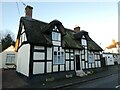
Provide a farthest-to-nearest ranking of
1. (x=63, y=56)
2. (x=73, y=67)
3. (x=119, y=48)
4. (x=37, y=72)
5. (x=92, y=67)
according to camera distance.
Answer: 1. (x=119, y=48)
2. (x=92, y=67)
3. (x=73, y=67)
4. (x=63, y=56)
5. (x=37, y=72)

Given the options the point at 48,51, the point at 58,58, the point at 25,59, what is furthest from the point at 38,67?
the point at 58,58

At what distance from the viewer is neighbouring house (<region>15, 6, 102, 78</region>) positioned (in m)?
12.6

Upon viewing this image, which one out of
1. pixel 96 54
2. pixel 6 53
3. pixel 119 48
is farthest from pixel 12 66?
pixel 119 48

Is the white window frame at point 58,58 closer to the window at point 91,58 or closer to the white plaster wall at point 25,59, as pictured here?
the white plaster wall at point 25,59

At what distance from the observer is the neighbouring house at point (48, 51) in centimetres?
1255

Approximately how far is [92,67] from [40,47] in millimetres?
9899

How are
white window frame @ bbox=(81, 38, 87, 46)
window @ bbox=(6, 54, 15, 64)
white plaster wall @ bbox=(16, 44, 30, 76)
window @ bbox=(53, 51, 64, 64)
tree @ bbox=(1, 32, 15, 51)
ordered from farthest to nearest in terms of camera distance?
1. tree @ bbox=(1, 32, 15, 51)
2. window @ bbox=(6, 54, 15, 64)
3. white window frame @ bbox=(81, 38, 87, 46)
4. window @ bbox=(53, 51, 64, 64)
5. white plaster wall @ bbox=(16, 44, 30, 76)

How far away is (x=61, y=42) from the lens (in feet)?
50.1

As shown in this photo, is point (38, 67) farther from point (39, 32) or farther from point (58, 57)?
point (39, 32)

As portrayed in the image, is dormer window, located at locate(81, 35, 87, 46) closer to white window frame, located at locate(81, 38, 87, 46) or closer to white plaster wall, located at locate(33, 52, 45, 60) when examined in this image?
white window frame, located at locate(81, 38, 87, 46)

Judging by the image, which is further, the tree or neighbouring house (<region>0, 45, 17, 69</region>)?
the tree

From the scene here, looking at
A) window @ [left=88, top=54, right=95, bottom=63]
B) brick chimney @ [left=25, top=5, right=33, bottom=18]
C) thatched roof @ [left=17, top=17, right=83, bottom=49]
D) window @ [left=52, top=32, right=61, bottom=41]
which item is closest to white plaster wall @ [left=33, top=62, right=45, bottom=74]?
thatched roof @ [left=17, top=17, right=83, bottom=49]

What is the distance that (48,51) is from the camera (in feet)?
44.7

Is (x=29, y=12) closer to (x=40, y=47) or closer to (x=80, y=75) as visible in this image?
(x=40, y=47)
